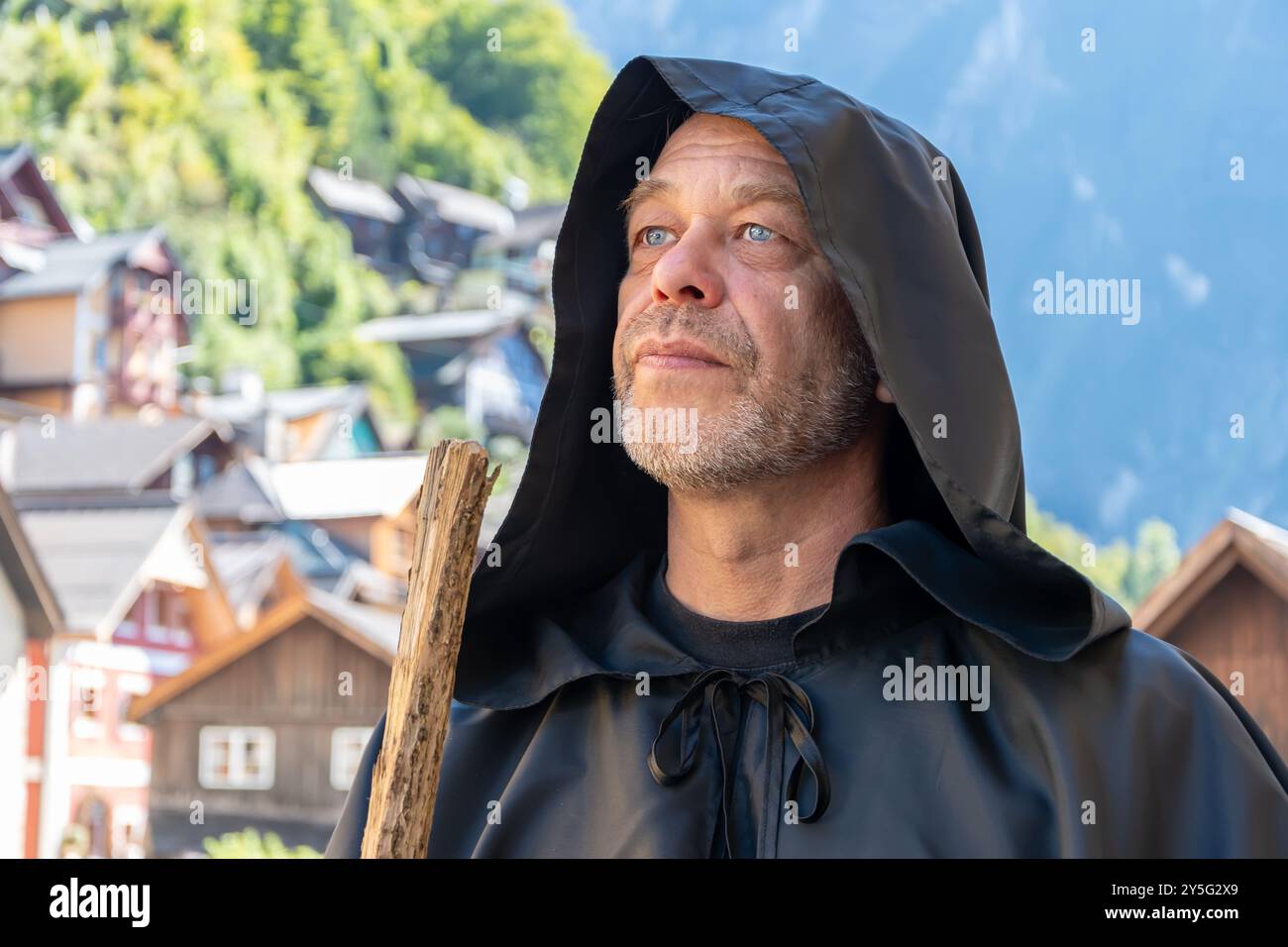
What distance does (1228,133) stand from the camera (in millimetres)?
29891

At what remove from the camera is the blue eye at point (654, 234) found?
2.29 meters

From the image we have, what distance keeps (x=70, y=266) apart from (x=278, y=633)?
18.3 feet

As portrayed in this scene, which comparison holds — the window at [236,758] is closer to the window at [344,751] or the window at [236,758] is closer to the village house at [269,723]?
the village house at [269,723]

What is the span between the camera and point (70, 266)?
59.6 ft

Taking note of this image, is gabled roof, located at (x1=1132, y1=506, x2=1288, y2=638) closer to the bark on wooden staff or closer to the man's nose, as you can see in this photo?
the man's nose

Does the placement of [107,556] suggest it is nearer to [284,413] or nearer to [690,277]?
[284,413]

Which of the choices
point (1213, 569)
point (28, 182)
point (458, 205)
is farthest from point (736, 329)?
point (458, 205)

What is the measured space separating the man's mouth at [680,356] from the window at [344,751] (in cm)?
1355

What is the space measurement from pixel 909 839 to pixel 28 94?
22544 millimetres

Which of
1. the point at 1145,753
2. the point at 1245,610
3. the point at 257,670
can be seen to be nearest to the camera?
the point at 1145,753

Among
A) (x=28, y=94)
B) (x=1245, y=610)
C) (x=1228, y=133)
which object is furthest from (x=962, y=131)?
(x=1245, y=610)

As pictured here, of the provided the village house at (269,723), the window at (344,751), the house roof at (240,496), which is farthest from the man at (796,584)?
the house roof at (240,496)

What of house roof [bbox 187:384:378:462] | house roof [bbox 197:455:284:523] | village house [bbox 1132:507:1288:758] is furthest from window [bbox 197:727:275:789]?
village house [bbox 1132:507:1288:758]

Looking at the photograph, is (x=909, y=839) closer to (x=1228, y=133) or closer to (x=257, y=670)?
(x=257, y=670)
